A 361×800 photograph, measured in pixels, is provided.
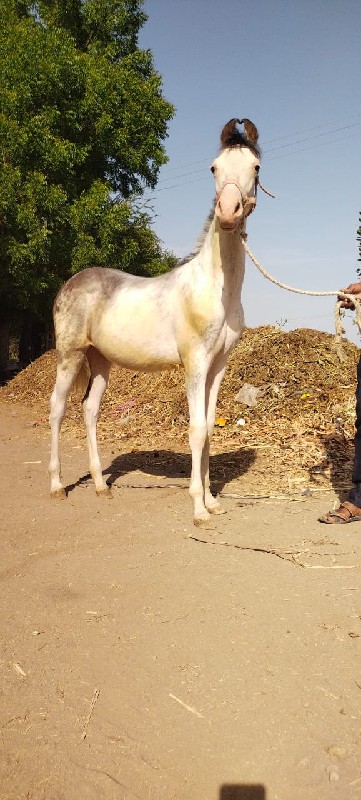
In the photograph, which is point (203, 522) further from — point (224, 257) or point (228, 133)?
point (228, 133)

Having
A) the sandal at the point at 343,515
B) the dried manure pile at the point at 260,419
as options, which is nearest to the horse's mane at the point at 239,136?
the sandal at the point at 343,515

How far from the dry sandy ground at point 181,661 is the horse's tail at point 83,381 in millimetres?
1975

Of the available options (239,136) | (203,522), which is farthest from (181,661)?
(239,136)

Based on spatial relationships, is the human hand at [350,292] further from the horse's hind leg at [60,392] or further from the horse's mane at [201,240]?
the horse's hind leg at [60,392]

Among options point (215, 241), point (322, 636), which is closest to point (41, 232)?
point (215, 241)

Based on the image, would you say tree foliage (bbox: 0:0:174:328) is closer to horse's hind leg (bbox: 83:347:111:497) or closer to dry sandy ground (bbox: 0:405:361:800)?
horse's hind leg (bbox: 83:347:111:497)

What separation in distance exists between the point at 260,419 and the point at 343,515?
14.4 ft

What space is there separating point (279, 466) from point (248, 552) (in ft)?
10.0

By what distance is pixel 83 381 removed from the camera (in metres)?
6.45

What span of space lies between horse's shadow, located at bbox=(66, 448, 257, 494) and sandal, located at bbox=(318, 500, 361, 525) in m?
1.62

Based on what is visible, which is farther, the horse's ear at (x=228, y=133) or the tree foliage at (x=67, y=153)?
the tree foliage at (x=67, y=153)

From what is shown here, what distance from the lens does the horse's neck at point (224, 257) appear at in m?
4.82

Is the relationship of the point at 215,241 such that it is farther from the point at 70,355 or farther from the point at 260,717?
the point at 260,717

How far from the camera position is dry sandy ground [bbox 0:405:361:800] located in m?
2.04
